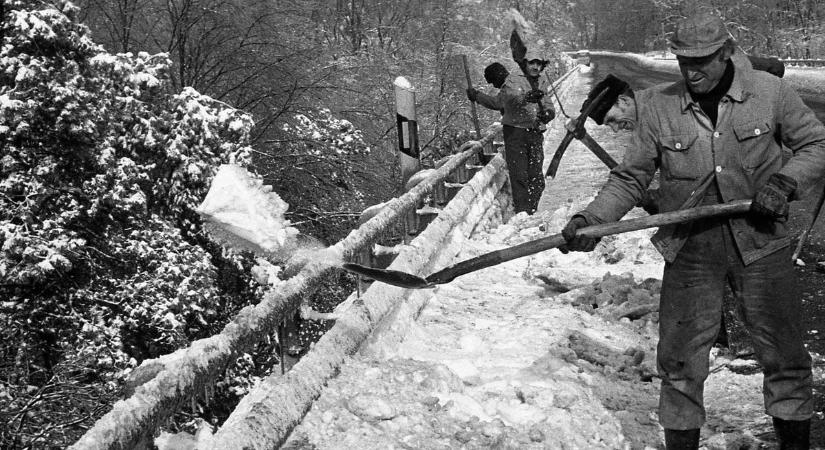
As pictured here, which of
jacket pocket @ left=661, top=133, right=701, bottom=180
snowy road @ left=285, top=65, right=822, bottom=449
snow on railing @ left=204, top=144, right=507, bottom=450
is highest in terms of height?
jacket pocket @ left=661, top=133, right=701, bottom=180

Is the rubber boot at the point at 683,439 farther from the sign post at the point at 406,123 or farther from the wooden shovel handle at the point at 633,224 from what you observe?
the sign post at the point at 406,123

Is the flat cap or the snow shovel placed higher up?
the flat cap

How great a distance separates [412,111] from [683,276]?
600 centimetres

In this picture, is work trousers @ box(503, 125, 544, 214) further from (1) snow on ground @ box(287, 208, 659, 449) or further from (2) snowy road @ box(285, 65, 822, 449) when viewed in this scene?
(1) snow on ground @ box(287, 208, 659, 449)

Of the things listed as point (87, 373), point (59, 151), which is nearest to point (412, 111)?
point (59, 151)

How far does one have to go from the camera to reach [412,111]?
9.68 metres

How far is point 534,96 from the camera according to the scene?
1064 centimetres

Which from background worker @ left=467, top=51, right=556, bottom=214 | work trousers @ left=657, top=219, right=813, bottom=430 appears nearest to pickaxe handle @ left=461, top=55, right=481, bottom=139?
background worker @ left=467, top=51, right=556, bottom=214

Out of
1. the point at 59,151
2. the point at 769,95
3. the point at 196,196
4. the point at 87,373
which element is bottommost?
the point at 87,373

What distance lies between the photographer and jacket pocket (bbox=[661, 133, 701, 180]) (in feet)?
12.7

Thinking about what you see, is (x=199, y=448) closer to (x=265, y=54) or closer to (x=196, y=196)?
(x=196, y=196)

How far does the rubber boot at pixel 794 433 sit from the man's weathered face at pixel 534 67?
7.09 m

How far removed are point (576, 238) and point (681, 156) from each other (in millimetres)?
599

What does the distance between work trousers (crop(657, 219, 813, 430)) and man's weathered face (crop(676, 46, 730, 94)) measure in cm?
61
